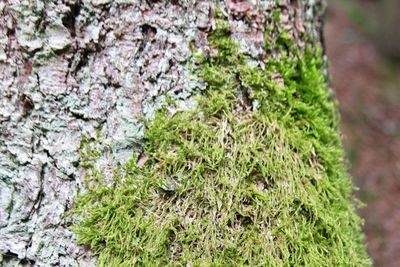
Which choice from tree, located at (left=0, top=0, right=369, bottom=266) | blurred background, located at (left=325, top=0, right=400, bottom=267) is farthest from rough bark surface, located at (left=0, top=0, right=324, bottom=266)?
blurred background, located at (left=325, top=0, right=400, bottom=267)

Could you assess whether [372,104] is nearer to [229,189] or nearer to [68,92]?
[229,189]

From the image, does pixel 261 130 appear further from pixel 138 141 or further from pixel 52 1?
pixel 52 1

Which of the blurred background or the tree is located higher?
the blurred background

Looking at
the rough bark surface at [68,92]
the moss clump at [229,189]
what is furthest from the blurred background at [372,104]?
the rough bark surface at [68,92]

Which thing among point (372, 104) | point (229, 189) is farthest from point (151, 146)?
point (372, 104)

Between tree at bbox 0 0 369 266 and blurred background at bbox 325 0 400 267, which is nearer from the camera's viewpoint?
tree at bbox 0 0 369 266

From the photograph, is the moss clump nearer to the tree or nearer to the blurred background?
the tree

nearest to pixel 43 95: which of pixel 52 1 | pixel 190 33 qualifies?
pixel 52 1
